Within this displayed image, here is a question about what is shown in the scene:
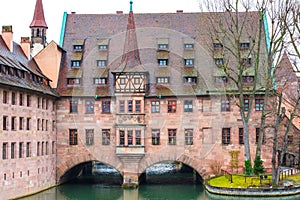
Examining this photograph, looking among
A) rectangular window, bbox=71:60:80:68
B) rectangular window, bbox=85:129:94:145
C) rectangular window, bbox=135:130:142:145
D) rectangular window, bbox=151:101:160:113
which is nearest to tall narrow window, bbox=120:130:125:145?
rectangular window, bbox=135:130:142:145

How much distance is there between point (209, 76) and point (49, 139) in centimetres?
1453

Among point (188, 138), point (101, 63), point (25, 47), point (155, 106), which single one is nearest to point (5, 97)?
point (25, 47)

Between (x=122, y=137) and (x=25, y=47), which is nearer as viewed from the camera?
(x=122, y=137)

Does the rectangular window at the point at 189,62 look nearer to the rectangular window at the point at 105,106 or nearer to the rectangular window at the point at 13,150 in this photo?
the rectangular window at the point at 105,106

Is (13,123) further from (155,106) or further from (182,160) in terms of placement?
(182,160)

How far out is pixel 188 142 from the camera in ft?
151

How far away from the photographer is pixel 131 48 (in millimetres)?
48469

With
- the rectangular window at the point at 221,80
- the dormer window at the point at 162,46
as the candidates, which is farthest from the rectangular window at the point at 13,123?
the rectangular window at the point at 221,80

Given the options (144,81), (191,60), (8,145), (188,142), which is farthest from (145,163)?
(8,145)

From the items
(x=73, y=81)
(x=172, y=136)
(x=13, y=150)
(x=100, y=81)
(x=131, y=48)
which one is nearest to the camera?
(x=13, y=150)

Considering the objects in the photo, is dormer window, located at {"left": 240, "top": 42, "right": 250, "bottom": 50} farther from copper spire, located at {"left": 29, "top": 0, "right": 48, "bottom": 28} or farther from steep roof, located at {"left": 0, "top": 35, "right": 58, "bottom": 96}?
copper spire, located at {"left": 29, "top": 0, "right": 48, "bottom": 28}

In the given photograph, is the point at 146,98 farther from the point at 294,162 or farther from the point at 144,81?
the point at 294,162

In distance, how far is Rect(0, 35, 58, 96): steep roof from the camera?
3728 cm

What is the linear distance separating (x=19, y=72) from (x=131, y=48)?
1191 centimetres
